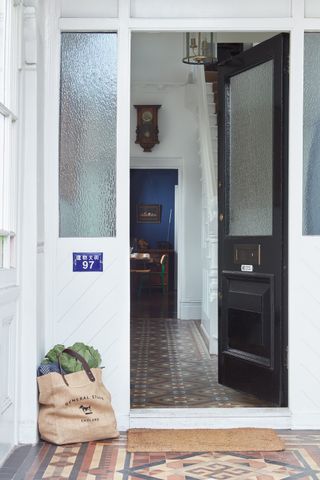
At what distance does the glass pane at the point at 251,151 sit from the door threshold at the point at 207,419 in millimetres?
1327

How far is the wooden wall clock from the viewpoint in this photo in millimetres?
11500

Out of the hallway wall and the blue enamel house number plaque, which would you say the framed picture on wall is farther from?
the blue enamel house number plaque

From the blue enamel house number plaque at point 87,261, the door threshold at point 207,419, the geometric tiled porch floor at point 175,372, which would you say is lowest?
the geometric tiled porch floor at point 175,372

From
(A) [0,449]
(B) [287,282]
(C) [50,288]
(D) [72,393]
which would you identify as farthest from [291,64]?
(A) [0,449]

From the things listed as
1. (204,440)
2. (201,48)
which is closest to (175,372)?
(204,440)

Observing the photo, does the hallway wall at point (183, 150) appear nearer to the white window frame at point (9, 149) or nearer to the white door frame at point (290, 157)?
the white door frame at point (290, 157)

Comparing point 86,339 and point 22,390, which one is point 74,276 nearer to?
point 86,339

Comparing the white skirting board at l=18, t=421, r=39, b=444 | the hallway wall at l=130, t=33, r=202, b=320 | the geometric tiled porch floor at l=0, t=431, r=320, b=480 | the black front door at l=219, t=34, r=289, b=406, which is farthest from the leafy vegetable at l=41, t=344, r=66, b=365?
the hallway wall at l=130, t=33, r=202, b=320

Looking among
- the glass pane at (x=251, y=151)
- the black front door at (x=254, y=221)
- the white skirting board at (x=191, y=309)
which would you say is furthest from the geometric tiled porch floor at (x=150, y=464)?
the white skirting board at (x=191, y=309)

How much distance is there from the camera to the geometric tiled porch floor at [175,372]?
241 inches

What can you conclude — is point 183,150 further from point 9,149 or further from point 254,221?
point 9,149

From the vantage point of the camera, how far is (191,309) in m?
11.9

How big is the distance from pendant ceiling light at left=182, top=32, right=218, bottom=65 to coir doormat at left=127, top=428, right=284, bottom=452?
14.4 feet

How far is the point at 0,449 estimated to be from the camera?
14.3 feet
